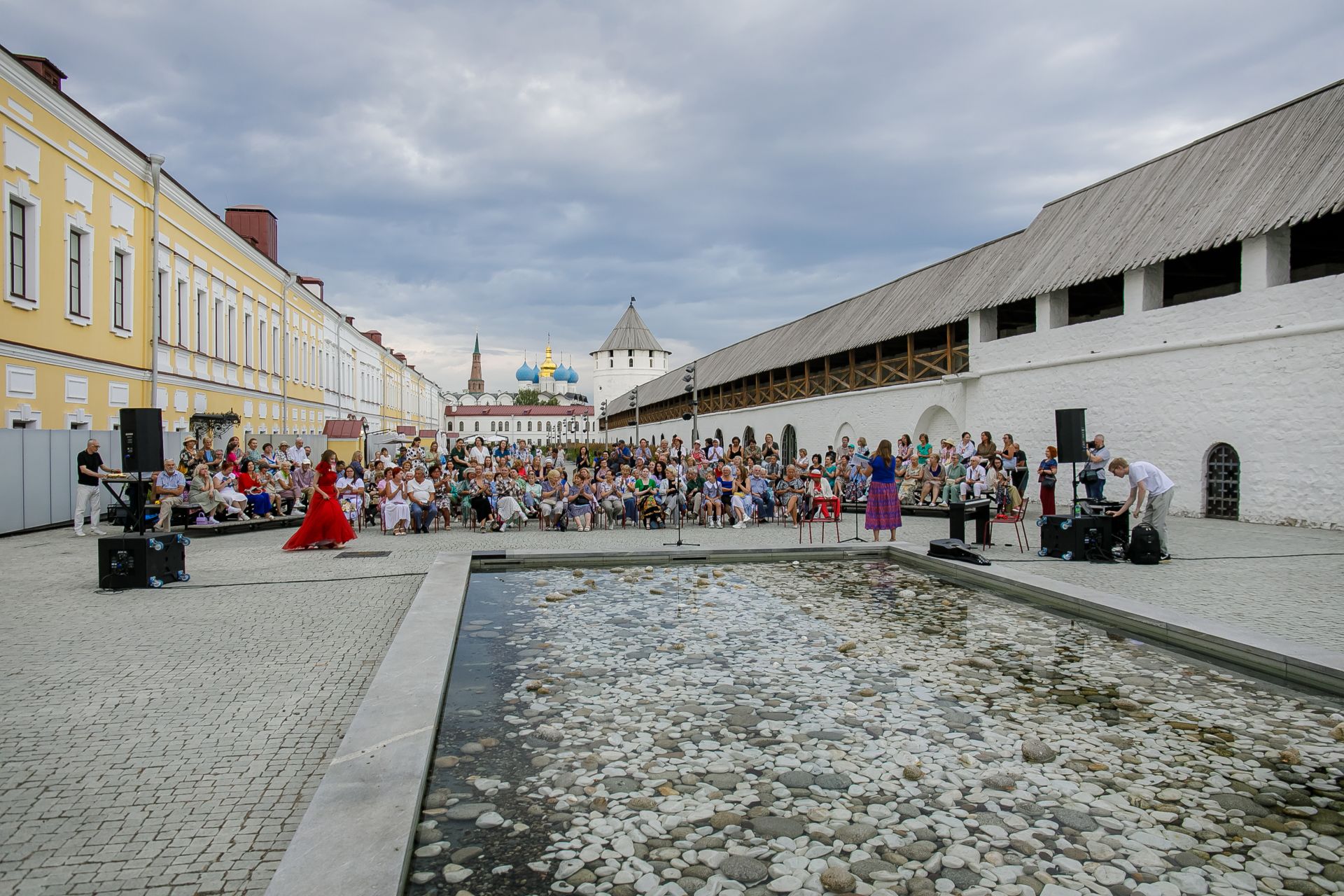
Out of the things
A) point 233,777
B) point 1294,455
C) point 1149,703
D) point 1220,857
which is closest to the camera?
point 1220,857

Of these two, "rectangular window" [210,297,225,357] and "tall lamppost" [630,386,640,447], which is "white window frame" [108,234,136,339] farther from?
"tall lamppost" [630,386,640,447]

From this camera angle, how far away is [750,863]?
3070mm

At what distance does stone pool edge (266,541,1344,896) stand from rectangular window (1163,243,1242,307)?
10634 mm

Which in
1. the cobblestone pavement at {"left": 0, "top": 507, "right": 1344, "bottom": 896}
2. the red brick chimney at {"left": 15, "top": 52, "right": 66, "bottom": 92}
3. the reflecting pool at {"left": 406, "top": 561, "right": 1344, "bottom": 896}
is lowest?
the reflecting pool at {"left": 406, "top": 561, "right": 1344, "bottom": 896}

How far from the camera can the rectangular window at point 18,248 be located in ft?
49.9

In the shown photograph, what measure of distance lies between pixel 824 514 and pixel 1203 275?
10.5 m

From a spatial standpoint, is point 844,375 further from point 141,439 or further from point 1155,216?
point 141,439

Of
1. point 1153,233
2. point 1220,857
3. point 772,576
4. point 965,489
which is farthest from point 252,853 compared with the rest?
point 1153,233

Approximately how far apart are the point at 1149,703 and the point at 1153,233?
14.4 m

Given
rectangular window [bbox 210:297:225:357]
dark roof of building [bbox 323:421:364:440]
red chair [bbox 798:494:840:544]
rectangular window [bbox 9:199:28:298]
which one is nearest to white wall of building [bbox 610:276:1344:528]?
red chair [bbox 798:494:840:544]

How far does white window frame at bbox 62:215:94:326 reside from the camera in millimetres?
16891

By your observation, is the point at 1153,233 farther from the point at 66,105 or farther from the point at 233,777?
the point at 66,105

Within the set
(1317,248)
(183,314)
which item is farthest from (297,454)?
(1317,248)

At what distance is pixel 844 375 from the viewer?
28.1m
